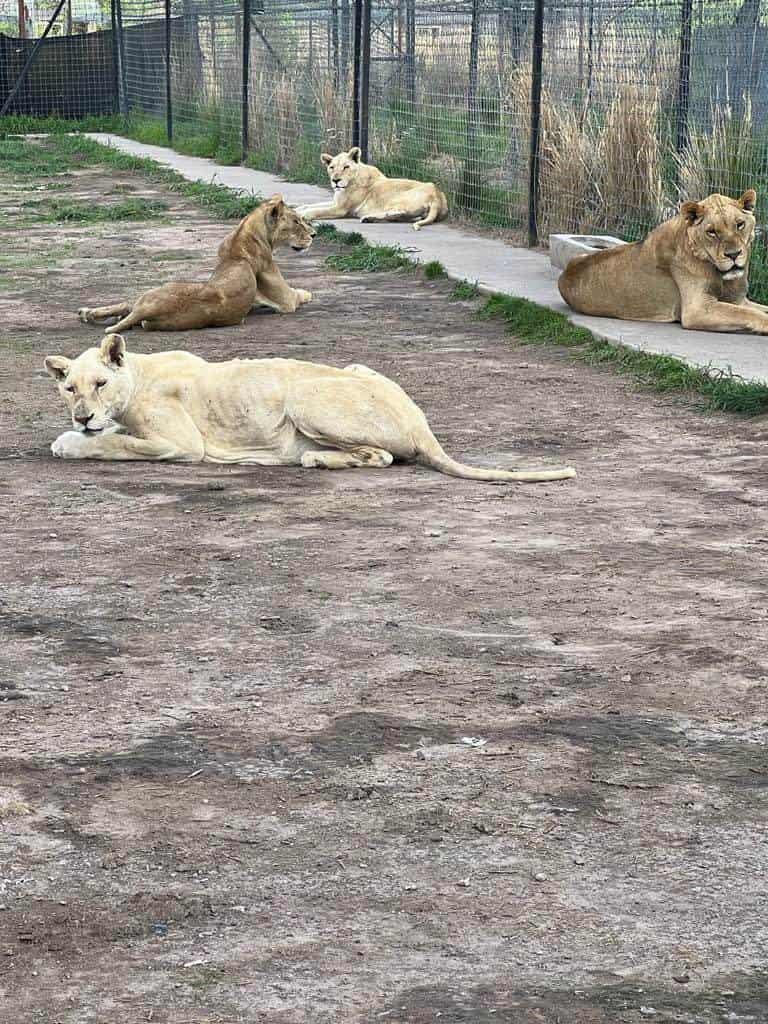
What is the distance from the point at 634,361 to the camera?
962cm

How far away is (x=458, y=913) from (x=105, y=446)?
14.0ft

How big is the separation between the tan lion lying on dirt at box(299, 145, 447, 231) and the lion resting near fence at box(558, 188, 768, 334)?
5.18m

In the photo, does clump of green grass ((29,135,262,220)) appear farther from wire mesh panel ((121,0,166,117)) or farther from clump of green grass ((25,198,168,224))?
wire mesh panel ((121,0,166,117))

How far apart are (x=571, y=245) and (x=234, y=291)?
9.43 feet

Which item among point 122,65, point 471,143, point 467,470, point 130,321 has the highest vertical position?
→ point 122,65

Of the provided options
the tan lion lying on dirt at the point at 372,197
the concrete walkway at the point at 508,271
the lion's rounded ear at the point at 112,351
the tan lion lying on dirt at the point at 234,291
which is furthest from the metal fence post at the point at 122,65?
the lion's rounded ear at the point at 112,351

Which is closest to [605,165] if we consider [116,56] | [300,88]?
[300,88]

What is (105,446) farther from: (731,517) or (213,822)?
(213,822)

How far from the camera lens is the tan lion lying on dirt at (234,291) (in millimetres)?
10727

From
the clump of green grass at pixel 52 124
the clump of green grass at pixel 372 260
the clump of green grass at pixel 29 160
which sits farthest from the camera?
the clump of green grass at pixel 52 124

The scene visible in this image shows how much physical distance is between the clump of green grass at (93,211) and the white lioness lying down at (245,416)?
9830mm

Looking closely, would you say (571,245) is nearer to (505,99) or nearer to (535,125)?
(535,125)

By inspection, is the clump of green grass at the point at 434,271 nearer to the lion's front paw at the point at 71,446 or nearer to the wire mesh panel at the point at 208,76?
the lion's front paw at the point at 71,446

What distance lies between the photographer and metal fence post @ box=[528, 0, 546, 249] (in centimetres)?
1381
